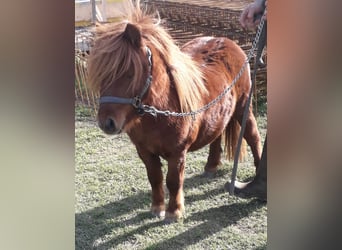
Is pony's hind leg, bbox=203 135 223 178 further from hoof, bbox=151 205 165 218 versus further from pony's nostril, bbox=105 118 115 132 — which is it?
pony's nostril, bbox=105 118 115 132

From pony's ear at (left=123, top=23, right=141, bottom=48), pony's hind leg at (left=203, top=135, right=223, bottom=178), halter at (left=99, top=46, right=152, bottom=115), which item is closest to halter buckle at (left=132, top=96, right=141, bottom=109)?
halter at (left=99, top=46, right=152, bottom=115)

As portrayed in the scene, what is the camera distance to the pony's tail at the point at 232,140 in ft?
3.27

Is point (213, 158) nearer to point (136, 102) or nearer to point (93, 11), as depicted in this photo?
point (136, 102)

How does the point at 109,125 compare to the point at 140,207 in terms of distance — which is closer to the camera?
the point at 109,125

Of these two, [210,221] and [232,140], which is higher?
[232,140]

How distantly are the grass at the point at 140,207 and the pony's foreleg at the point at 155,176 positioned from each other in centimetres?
1

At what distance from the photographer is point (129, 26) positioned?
0.88 metres

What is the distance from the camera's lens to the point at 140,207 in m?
1.00

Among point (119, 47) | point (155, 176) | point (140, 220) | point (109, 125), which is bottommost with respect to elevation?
point (140, 220)

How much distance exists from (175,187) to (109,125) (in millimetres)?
225

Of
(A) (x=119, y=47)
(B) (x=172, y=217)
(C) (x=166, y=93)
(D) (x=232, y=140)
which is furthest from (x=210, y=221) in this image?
(A) (x=119, y=47)

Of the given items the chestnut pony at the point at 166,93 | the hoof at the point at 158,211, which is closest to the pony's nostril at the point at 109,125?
the chestnut pony at the point at 166,93
